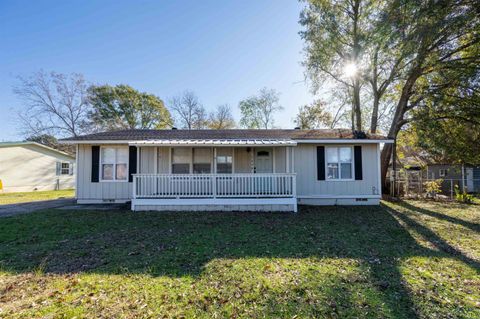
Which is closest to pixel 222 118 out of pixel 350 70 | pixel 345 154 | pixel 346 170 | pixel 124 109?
pixel 124 109

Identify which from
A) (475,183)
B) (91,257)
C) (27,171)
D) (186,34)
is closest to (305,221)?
(91,257)

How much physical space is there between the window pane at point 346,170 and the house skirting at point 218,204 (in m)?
2.92

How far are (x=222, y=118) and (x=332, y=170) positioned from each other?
82.3 feet

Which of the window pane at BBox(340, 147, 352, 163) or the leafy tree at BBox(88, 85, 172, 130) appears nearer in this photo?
the window pane at BBox(340, 147, 352, 163)

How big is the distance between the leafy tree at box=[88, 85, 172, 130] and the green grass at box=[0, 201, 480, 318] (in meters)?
24.4

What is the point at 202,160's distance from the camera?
34.2ft

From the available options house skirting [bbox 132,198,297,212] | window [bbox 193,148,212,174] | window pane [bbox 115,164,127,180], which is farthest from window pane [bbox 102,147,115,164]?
window [bbox 193,148,212,174]

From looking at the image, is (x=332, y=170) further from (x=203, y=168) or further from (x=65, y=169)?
(x=65, y=169)

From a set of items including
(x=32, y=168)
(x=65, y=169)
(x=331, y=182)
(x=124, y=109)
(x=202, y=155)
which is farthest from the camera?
(x=124, y=109)

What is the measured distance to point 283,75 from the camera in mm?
18031

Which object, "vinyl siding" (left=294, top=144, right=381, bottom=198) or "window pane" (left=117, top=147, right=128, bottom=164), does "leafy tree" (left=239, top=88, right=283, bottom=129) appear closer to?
"vinyl siding" (left=294, top=144, right=381, bottom=198)

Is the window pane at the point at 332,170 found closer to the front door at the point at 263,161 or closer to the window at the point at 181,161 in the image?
the front door at the point at 263,161

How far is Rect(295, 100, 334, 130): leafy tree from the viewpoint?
25578 mm

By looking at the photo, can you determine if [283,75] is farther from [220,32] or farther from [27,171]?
[27,171]
